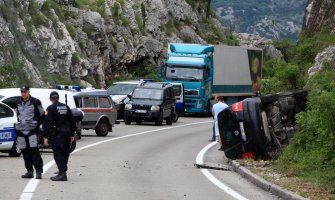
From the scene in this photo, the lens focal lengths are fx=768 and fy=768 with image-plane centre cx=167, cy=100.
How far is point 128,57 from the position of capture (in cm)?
5794

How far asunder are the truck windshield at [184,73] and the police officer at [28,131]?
100 ft

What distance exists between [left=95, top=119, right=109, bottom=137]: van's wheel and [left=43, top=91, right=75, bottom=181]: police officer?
1385 centimetres

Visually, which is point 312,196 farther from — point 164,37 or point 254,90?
point 164,37

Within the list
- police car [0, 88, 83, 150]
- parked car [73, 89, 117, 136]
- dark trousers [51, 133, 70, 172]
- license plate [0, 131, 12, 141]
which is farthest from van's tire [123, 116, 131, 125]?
dark trousers [51, 133, 70, 172]

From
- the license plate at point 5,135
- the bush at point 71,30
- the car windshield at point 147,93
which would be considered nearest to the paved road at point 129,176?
the license plate at point 5,135

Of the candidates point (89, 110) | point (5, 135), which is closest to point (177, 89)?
point (89, 110)

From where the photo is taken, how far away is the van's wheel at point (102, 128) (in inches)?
1137

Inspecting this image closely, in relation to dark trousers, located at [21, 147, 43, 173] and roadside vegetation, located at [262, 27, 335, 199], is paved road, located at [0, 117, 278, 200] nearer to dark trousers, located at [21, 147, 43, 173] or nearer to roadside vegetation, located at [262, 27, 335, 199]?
dark trousers, located at [21, 147, 43, 173]

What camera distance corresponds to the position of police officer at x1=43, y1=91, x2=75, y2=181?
14812 millimetres

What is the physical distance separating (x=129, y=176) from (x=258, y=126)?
3997mm

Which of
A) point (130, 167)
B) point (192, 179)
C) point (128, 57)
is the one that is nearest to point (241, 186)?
point (192, 179)

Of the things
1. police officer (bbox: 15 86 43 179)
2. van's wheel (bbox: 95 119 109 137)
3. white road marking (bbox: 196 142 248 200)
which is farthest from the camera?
van's wheel (bbox: 95 119 109 137)

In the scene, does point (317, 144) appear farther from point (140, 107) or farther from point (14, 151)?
point (140, 107)

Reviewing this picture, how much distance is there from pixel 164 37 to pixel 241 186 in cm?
5171
